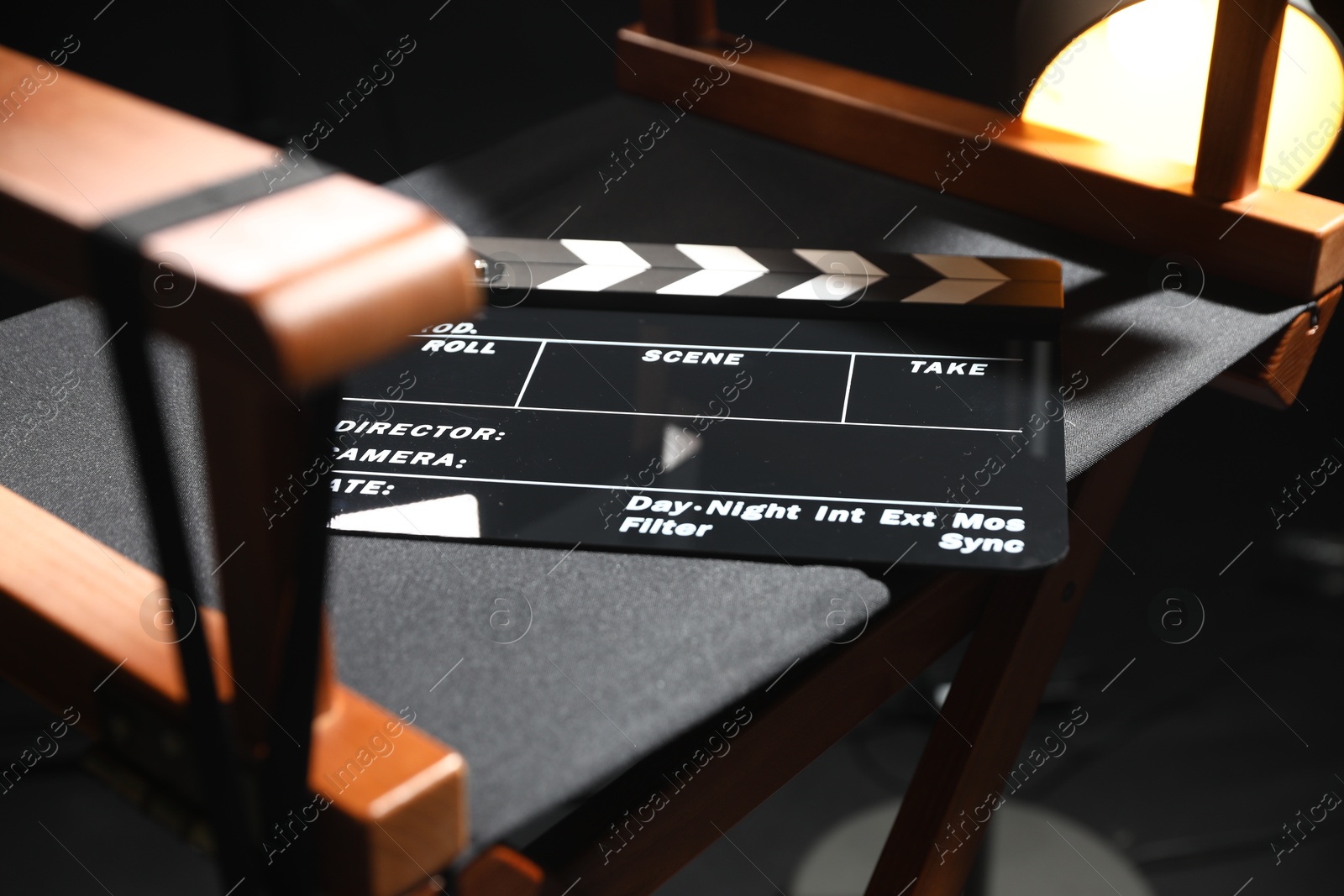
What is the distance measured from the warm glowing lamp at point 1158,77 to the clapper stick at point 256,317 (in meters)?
0.65

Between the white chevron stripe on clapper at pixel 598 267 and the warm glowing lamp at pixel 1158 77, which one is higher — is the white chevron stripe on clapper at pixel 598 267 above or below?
below

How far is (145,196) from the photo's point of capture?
385 mm

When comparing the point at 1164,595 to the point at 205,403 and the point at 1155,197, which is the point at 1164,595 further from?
the point at 205,403

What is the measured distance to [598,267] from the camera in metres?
0.92

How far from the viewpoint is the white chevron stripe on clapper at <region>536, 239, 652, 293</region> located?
35.4 inches

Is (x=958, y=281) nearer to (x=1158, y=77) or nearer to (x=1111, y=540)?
(x=1158, y=77)

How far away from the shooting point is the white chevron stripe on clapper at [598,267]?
0.90 m

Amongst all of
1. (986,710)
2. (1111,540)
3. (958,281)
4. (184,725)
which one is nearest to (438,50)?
(1111,540)

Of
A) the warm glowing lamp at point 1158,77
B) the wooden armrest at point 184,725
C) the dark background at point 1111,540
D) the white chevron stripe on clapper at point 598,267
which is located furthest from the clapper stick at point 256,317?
the dark background at point 1111,540

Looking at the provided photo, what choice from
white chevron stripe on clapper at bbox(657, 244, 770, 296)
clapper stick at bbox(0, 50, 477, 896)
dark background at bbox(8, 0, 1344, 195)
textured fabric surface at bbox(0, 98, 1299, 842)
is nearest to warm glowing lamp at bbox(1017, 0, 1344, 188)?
textured fabric surface at bbox(0, 98, 1299, 842)

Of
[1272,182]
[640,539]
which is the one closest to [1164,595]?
[1272,182]

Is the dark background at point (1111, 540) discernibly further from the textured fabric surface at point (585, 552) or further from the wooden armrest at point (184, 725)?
the wooden armrest at point (184, 725)

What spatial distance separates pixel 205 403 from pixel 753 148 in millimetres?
847

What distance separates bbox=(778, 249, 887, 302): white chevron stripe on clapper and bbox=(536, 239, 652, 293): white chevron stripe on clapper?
11cm
